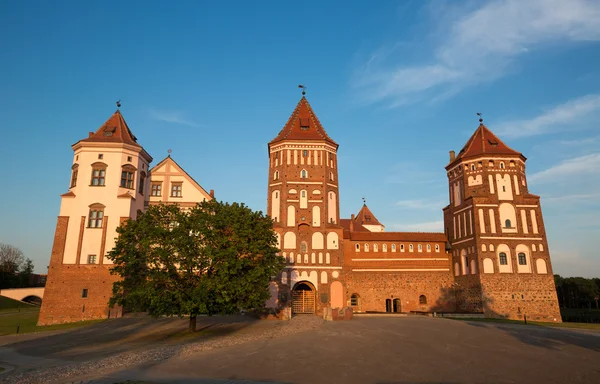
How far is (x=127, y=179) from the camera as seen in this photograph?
38.9m

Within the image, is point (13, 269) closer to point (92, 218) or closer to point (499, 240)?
point (92, 218)

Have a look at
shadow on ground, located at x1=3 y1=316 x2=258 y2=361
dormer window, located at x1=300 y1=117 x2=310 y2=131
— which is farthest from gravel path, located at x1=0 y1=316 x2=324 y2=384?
dormer window, located at x1=300 y1=117 x2=310 y2=131

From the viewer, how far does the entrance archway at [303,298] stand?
1683 inches

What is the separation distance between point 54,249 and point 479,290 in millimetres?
42214

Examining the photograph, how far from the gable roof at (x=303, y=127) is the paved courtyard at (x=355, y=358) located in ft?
85.4

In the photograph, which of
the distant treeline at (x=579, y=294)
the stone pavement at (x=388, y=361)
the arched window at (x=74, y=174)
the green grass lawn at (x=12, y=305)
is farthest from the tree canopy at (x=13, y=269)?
the distant treeline at (x=579, y=294)

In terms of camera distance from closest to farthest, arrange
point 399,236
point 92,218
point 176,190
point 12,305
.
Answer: point 92,218
point 176,190
point 399,236
point 12,305

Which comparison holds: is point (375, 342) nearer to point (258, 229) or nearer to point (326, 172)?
point (258, 229)

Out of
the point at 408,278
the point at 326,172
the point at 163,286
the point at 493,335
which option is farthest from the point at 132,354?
the point at 408,278

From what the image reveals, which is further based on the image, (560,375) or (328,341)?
(328,341)

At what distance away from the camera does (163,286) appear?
80.1ft

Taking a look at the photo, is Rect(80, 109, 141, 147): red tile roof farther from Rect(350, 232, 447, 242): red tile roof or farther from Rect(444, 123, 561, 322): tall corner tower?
Rect(444, 123, 561, 322): tall corner tower

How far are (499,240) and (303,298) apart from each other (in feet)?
74.9

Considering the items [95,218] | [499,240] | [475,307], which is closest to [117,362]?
[95,218]
